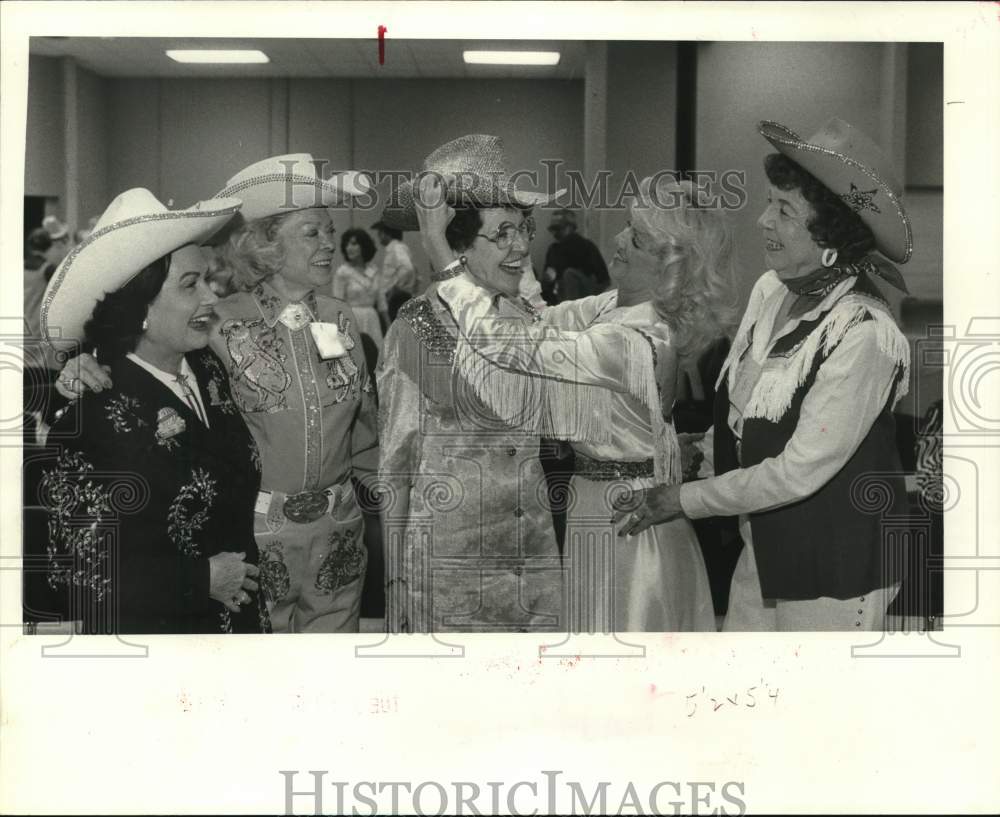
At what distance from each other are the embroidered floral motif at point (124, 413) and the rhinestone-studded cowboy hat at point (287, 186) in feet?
2.05

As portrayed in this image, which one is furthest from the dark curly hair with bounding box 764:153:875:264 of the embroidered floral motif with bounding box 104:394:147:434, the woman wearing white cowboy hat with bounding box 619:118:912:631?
the embroidered floral motif with bounding box 104:394:147:434

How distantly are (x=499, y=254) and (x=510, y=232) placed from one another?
0.07 metres

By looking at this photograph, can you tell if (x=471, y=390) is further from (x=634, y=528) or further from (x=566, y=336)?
(x=634, y=528)

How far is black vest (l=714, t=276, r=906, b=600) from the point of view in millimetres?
3713

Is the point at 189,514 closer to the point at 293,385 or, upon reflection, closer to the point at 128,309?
the point at 293,385

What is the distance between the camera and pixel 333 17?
368cm

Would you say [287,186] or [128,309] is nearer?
[128,309]

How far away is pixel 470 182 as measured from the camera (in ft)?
12.1

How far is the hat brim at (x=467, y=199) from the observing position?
3.68m

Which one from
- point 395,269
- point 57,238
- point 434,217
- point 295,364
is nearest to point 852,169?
point 434,217

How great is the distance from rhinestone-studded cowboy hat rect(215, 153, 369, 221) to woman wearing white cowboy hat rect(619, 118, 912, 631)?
4.05 feet

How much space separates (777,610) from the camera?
12.4 ft

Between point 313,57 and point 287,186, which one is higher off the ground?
point 313,57

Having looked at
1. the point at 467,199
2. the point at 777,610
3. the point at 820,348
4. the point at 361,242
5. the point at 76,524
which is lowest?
the point at 777,610
